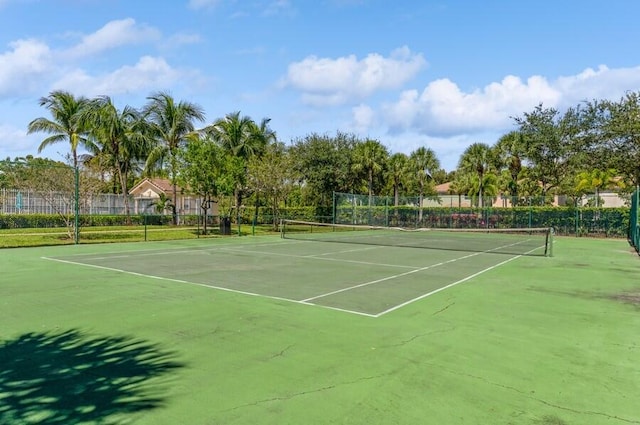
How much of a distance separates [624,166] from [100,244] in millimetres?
34969

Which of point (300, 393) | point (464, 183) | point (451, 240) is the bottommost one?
point (451, 240)

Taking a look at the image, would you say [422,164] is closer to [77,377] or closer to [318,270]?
[318,270]

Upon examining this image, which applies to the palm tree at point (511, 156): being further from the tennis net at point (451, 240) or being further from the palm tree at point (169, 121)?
the palm tree at point (169, 121)

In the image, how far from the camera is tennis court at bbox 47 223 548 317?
28.7ft

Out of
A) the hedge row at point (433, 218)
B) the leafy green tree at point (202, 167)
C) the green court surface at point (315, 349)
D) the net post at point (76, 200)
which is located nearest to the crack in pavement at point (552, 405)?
the green court surface at point (315, 349)

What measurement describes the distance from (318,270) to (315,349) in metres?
7.04

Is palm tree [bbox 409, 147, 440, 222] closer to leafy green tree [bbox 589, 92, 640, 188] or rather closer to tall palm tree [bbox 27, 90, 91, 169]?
leafy green tree [bbox 589, 92, 640, 188]

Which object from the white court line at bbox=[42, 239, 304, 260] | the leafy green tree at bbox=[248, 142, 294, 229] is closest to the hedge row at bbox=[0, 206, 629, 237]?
the leafy green tree at bbox=[248, 142, 294, 229]

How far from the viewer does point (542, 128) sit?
130 ft

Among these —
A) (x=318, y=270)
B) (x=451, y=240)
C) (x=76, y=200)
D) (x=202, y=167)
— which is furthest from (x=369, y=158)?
(x=318, y=270)

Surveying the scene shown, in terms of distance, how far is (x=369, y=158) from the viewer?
137 ft

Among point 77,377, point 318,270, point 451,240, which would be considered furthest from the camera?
point 451,240

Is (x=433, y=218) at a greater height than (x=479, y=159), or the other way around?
(x=479, y=159)

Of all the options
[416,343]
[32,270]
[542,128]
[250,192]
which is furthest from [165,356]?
[542,128]
